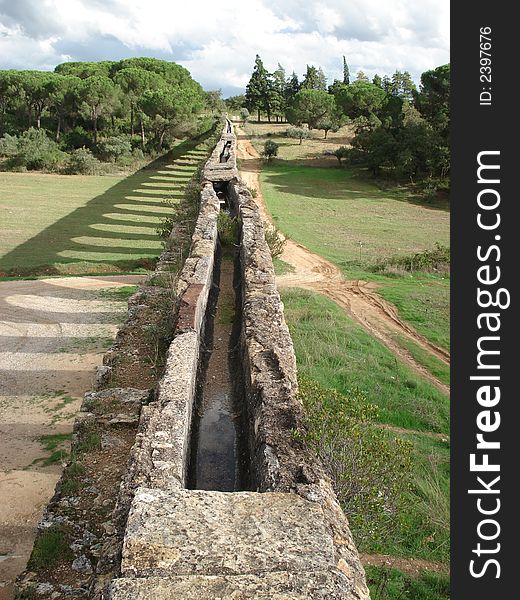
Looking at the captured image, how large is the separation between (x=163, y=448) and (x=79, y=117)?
47.6m

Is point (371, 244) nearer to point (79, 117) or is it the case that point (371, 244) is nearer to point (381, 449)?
point (381, 449)

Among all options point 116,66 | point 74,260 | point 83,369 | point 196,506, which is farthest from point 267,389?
point 116,66

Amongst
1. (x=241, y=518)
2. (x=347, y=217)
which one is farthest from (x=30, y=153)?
(x=241, y=518)

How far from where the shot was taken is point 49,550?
440 cm

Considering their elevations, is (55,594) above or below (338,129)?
below

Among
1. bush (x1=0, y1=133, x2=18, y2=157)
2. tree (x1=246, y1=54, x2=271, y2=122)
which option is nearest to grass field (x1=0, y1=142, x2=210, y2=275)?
bush (x1=0, y1=133, x2=18, y2=157)

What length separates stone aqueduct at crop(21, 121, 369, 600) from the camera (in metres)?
2.68

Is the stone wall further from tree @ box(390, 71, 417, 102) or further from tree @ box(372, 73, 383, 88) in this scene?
tree @ box(372, 73, 383, 88)

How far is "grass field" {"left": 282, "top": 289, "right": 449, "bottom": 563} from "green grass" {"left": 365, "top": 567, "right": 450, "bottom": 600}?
0.76 feet

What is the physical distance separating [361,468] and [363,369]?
567 centimetres

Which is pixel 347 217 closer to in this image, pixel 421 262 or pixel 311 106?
A: pixel 421 262

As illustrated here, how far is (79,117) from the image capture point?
46.6 meters

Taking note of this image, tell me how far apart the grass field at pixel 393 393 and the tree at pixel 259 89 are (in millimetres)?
59441

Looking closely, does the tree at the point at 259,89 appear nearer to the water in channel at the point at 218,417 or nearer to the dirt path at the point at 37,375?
the dirt path at the point at 37,375
